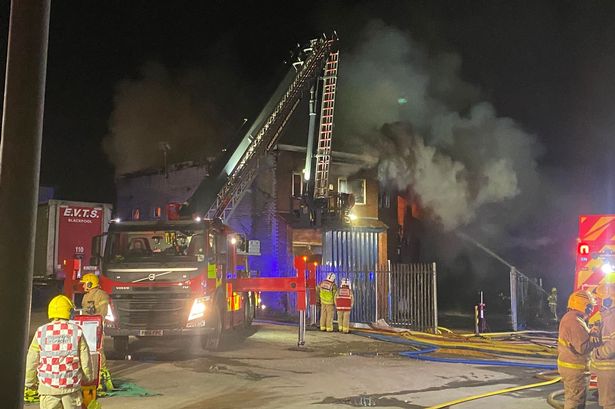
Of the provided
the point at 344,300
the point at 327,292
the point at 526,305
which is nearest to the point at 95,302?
the point at 327,292

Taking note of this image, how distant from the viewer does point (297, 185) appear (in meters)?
23.2

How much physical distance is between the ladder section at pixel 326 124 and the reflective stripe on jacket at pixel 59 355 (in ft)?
53.0

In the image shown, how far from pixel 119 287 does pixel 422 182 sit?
13527mm

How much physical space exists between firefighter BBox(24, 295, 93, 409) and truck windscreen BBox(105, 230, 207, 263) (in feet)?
20.8

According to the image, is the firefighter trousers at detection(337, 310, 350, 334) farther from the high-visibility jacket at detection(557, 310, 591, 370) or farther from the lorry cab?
the high-visibility jacket at detection(557, 310, 591, 370)

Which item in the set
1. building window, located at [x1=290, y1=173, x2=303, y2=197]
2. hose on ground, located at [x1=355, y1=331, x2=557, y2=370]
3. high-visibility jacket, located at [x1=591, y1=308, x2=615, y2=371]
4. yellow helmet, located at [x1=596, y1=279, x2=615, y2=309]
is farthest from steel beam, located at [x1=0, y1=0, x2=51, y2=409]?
building window, located at [x1=290, y1=173, x2=303, y2=197]

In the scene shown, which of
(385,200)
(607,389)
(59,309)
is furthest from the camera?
(385,200)

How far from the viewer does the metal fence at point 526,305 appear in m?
17.0

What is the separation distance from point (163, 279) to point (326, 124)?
10939 millimetres

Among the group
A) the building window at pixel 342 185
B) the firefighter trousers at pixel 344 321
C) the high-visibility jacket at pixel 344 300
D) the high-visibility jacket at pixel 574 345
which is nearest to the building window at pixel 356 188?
the building window at pixel 342 185

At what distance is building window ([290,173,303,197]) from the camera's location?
75.8 ft

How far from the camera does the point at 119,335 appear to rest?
11.0 meters

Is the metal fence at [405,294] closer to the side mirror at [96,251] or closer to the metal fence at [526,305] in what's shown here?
the metal fence at [526,305]

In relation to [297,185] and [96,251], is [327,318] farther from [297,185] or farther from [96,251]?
[297,185]
